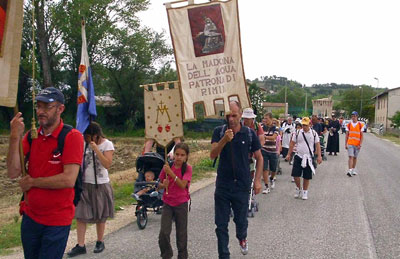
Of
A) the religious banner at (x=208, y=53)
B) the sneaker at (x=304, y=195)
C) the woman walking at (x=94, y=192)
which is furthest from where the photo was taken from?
the sneaker at (x=304, y=195)

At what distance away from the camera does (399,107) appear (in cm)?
7262

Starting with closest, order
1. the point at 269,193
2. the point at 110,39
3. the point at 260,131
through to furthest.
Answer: the point at 260,131
the point at 269,193
the point at 110,39

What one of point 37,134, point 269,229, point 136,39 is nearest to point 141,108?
point 136,39

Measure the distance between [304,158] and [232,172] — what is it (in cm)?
496

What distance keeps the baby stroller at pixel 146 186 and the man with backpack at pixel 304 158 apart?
354cm

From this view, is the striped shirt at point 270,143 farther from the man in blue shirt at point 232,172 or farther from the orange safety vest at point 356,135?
the man in blue shirt at point 232,172

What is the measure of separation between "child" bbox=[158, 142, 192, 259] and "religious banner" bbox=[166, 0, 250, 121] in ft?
2.82

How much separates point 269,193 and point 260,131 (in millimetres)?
2862

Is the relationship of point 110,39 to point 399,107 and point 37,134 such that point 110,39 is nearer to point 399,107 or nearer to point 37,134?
point 37,134

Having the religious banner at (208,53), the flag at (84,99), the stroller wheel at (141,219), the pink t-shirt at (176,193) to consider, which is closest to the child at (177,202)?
the pink t-shirt at (176,193)

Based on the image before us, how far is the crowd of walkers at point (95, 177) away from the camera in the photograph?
12.5 ft

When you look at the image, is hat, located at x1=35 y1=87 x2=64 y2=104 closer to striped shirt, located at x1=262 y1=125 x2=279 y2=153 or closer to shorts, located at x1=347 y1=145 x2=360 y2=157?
striped shirt, located at x1=262 y1=125 x2=279 y2=153

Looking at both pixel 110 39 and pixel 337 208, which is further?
pixel 110 39

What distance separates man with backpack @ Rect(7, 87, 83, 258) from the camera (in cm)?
379
